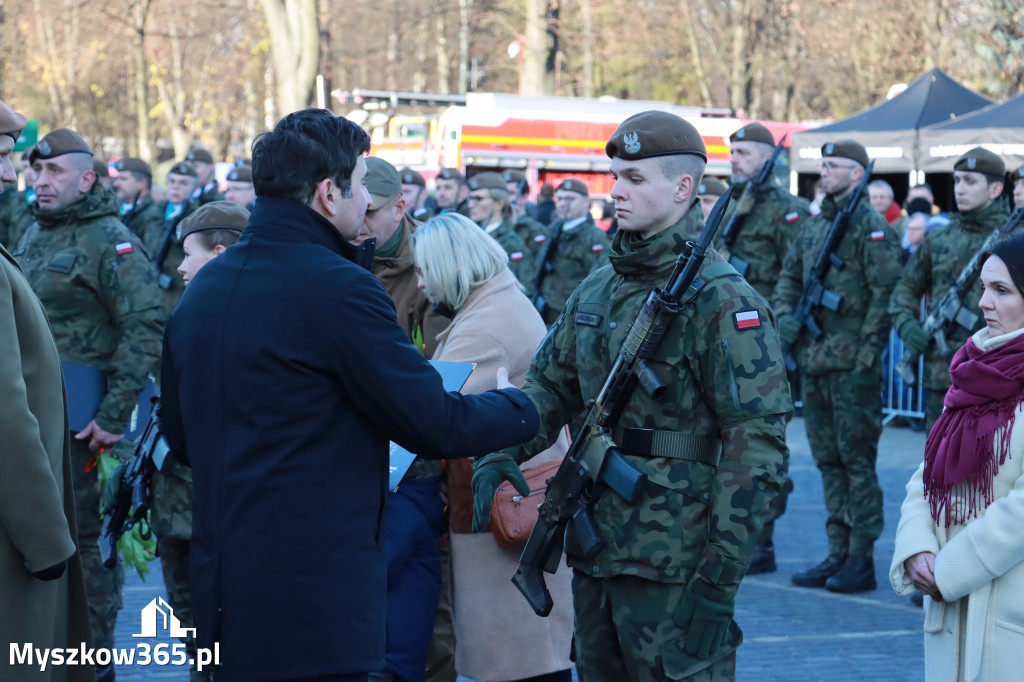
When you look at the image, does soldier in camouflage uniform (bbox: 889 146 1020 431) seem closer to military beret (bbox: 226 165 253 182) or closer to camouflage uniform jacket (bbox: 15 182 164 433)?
camouflage uniform jacket (bbox: 15 182 164 433)

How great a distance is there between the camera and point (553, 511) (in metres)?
3.30

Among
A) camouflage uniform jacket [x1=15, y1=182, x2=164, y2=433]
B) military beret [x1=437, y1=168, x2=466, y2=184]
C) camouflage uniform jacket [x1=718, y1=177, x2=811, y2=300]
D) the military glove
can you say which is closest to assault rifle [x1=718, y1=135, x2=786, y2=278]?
camouflage uniform jacket [x1=718, y1=177, x2=811, y2=300]

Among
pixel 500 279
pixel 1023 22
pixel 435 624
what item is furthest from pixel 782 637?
pixel 1023 22

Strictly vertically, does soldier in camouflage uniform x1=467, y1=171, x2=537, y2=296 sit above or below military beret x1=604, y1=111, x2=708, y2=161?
below

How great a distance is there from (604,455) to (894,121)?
44.2ft

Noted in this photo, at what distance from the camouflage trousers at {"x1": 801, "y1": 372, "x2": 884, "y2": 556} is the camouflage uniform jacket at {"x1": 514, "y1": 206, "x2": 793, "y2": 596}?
12.1ft

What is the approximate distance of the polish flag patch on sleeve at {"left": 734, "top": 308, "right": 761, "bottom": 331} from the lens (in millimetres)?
3088

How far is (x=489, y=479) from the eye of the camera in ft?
10.8

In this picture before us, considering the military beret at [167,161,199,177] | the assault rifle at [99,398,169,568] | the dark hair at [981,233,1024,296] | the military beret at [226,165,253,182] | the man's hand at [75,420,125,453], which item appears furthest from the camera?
the military beret at [167,161,199,177]

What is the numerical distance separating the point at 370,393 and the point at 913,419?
10722 mm

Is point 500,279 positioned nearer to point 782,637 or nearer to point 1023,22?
point 782,637

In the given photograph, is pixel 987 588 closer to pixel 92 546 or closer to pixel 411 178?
pixel 92 546

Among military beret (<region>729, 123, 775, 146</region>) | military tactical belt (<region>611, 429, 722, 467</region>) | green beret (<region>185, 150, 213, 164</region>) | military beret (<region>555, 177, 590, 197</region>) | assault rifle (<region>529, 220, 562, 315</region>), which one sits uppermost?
military beret (<region>729, 123, 775, 146</region>)

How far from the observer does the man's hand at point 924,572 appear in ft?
11.0
